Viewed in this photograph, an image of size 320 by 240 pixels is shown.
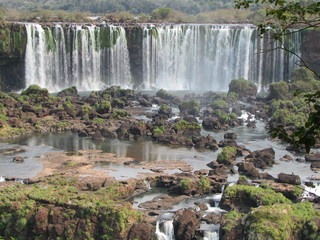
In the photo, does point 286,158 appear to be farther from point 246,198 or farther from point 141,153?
point 246,198

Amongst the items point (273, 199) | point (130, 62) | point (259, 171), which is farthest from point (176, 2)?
point (273, 199)

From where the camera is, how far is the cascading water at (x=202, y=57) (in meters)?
58.3

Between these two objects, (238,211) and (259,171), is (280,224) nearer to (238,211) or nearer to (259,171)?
(238,211)

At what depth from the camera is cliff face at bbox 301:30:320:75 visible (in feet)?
184

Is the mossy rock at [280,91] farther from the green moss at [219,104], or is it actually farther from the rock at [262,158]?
the rock at [262,158]

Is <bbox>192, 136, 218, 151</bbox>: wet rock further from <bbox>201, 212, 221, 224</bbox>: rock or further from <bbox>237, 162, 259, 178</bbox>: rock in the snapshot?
<bbox>201, 212, 221, 224</bbox>: rock

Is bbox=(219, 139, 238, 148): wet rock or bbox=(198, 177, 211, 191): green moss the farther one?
bbox=(219, 139, 238, 148): wet rock

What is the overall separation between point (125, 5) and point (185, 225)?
296 feet

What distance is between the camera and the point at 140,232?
1894 centimetres

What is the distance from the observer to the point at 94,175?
2639 cm

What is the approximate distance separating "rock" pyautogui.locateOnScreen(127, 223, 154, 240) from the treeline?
278 feet

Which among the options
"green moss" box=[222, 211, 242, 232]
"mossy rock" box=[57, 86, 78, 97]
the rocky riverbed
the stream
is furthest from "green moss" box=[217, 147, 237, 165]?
"mossy rock" box=[57, 86, 78, 97]

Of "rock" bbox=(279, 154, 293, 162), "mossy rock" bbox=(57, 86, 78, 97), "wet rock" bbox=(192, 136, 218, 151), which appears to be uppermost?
"mossy rock" bbox=(57, 86, 78, 97)

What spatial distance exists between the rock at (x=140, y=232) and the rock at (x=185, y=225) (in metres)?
0.91
